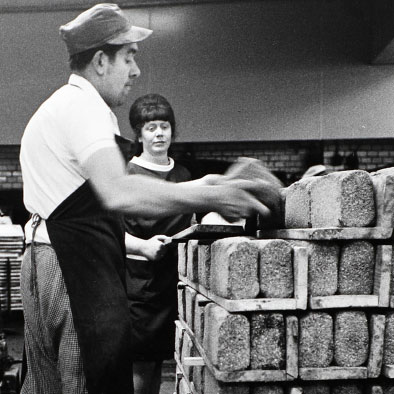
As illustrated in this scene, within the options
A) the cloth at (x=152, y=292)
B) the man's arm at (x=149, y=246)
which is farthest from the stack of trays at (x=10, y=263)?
the man's arm at (x=149, y=246)

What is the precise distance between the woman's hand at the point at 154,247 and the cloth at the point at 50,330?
3.60 feet

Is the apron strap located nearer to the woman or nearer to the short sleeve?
the short sleeve

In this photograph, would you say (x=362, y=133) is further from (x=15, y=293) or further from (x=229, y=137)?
(x=15, y=293)

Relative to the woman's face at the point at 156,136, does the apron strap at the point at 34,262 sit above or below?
below

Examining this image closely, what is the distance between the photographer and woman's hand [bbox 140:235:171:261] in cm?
278

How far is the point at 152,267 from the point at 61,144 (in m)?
1.51

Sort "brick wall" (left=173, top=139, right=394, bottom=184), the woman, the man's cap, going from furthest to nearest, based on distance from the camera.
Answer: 1. "brick wall" (left=173, top=139, right=394, bottom=184)
2. the woman
3. the man's cap

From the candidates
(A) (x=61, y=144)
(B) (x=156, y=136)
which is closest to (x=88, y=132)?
(A) (x=61, y=144)

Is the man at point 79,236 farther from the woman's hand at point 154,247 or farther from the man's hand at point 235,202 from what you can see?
the woman's hand at point 154,247

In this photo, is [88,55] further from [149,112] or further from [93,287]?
[149,112]

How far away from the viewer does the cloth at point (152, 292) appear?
298 cm

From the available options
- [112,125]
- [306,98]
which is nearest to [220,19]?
[306,98]

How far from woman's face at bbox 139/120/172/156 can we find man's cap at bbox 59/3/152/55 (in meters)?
1.32

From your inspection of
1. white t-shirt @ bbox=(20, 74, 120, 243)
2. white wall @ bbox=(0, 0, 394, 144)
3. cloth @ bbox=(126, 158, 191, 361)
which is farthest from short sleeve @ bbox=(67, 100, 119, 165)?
white wall @ bbox=(0, 0, 394, 144)
